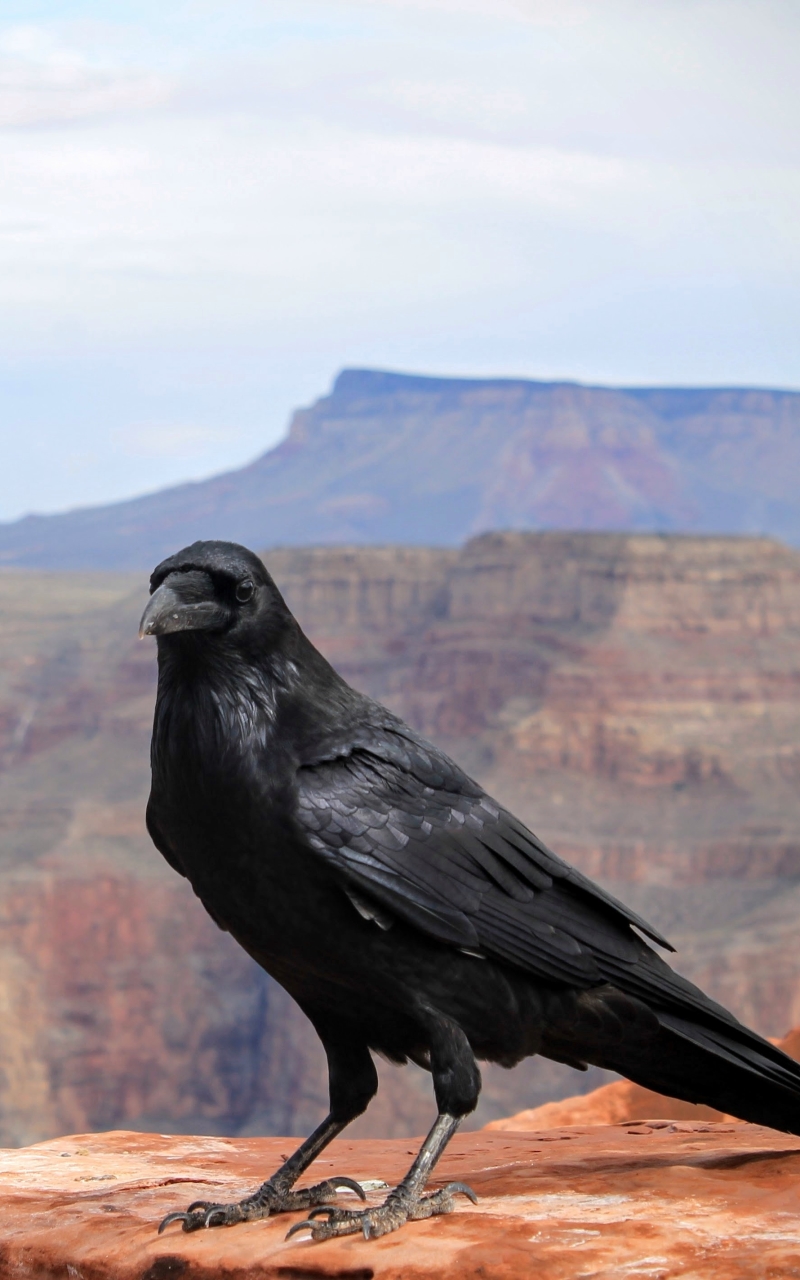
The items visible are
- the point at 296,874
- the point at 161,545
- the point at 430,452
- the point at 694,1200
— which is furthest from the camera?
the point at 430,452

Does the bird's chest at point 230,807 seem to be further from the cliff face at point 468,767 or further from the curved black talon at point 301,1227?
the cliff face at point 468,767

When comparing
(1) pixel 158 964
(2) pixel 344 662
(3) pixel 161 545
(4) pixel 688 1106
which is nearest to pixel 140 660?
(2) pixel 344 662

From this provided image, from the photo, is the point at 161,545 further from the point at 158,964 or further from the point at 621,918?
the point at 621,918

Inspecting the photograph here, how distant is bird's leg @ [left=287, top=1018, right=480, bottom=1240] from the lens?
13.6 feet

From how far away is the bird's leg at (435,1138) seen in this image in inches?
163

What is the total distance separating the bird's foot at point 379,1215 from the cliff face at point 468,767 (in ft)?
138

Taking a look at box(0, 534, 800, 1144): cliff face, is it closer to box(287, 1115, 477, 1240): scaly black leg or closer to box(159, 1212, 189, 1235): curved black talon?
box(159, 1212, 189, 1235): curved black talon

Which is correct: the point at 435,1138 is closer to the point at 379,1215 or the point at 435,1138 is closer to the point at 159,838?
the point at 379,1215

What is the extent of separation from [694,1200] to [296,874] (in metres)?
1.62

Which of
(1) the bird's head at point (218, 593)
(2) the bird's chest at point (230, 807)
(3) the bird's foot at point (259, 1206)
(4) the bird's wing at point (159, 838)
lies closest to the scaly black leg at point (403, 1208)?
(3) the bird's foot at point (259, 1206)

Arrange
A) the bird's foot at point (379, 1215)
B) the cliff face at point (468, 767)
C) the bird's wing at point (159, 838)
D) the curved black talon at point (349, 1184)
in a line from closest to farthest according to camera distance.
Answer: the bird's foot at point (379, 1215) < the bird's wing at point (159, 838) < the curved black talon at point (349, 1184) < the cliff face at point (468, 767)

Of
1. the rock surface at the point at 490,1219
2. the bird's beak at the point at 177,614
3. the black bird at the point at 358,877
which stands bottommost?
the rock surface at the point at 490,1219

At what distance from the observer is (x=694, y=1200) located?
177 inches

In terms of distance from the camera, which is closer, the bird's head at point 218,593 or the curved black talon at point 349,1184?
the bird's head at point 218,593
